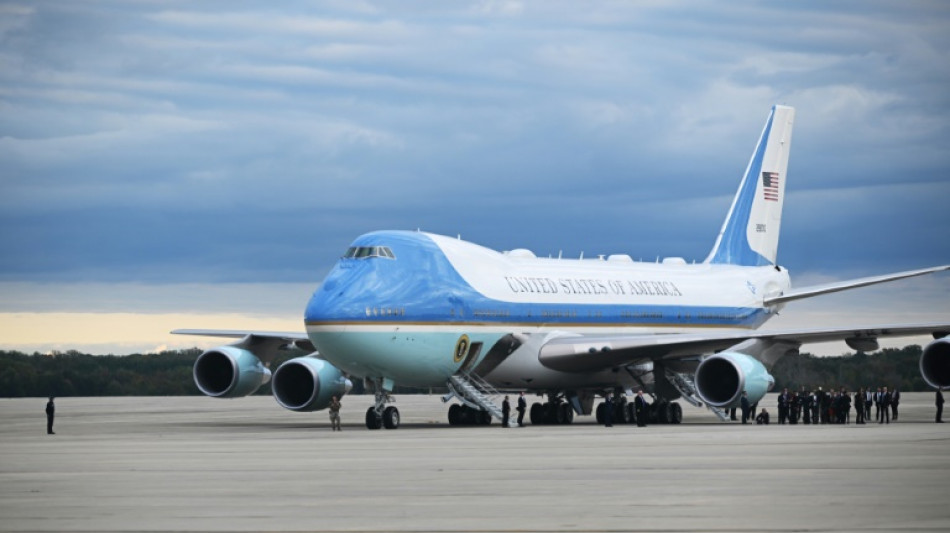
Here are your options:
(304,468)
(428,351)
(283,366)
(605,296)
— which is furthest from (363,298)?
(304,468)

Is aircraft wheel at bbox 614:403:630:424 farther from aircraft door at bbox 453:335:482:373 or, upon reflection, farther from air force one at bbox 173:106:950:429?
aircraft door at bbox 453:335:482:373

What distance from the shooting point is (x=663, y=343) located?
43156 millimetres

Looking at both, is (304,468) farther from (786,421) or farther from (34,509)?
(786,421)

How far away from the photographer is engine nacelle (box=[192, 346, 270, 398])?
45.0 m

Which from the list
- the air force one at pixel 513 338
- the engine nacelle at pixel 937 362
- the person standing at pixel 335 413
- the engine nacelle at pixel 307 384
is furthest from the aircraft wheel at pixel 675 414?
the person standing at pixel 335 413

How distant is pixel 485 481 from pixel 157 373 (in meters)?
71.7

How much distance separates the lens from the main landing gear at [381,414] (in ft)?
132

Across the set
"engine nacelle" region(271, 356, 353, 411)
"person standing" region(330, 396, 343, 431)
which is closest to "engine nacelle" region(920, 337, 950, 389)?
"person standing" region(330, 396, 343, 431)

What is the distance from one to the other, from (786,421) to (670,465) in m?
23.5

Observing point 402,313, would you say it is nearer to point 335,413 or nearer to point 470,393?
point 335,413

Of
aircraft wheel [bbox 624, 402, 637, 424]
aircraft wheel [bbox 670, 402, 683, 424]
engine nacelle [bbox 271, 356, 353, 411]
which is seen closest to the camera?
engine nacelle [bbox 271, 356, 353, 411]

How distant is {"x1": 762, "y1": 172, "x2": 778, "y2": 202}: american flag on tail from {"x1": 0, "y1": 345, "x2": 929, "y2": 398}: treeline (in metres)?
17.1

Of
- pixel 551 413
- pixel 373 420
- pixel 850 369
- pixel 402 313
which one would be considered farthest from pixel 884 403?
pixel 850 369

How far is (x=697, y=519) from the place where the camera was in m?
16.0
